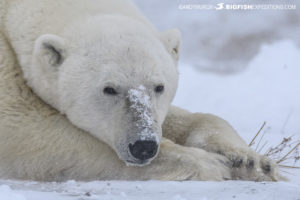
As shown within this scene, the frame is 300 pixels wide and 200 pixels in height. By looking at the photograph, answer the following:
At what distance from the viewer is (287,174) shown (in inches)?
135

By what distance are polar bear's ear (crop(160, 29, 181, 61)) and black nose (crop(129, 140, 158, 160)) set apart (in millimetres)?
911

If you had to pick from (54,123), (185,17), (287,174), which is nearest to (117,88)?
(54,123)

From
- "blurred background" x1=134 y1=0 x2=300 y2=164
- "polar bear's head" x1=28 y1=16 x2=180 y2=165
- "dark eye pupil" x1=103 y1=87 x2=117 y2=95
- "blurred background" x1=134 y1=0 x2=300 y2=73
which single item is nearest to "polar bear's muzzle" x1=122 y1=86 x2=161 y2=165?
"polar bear's head" x1=28 y1=16 x2=180 y2=165

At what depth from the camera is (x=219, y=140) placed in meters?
3.23

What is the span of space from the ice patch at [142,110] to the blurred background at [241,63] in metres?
1.65

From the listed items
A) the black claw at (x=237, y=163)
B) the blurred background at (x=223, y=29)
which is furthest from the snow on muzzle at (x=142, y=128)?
the blurred background at (x=223, y=29)

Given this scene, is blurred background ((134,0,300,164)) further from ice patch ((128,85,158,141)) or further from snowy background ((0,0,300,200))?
ice patch ((128,85,158,141))

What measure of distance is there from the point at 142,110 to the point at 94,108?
0.36 metres

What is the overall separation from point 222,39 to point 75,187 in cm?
483

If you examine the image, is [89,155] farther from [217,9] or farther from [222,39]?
[217,9]

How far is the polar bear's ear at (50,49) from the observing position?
305 cm

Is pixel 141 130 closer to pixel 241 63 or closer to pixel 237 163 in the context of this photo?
pixel 237 163

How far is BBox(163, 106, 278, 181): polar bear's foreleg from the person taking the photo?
2.97 meters

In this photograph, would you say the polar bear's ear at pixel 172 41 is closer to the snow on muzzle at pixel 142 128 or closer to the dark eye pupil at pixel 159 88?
the dark eye pupil at pixel 159 88
